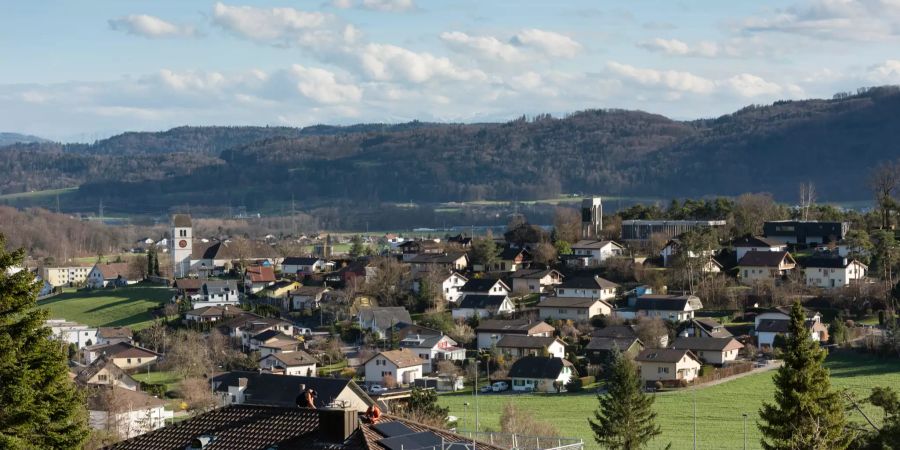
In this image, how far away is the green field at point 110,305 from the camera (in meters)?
58.0

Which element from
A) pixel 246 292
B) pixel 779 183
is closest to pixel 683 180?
pixel 779 183

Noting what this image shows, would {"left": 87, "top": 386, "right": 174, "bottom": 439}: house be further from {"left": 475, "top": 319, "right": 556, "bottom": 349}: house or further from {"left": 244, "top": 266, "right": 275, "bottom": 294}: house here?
{"left": 244, "top": 266, "right": 275, "bottom": 294}: house

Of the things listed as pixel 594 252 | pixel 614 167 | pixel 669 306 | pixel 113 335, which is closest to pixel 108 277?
pixel 113 335

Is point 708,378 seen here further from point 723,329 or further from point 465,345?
point 465,345

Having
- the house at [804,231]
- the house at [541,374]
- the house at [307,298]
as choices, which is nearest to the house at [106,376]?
the house at [541,374]

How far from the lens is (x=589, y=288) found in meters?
53.1

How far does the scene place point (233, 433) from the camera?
15.7 meters

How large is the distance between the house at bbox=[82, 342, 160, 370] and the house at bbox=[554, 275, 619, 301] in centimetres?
1545

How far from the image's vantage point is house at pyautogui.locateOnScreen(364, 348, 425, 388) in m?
43.2

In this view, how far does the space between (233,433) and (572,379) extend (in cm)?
2731

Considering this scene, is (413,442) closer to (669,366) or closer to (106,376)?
(669,366)

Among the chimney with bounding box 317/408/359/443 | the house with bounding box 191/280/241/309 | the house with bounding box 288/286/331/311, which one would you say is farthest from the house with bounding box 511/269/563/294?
the chimney with bounding box 317/408/359/443

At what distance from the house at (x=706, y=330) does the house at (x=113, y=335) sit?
66.0 ft

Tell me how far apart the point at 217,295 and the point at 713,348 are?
24.4 m
